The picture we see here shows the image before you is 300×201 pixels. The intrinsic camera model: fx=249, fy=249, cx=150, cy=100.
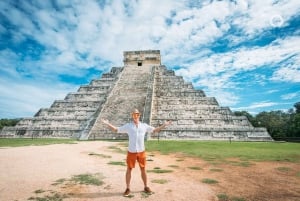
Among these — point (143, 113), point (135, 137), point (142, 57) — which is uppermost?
point (142, 57)

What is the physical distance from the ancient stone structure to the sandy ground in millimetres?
9488

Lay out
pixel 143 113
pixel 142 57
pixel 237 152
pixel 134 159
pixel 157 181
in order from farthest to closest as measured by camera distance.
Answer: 1. pixel 142 57
2. pixel 143 113
3. pixel 237 152
4. pixel 157 181
5. pixel 134 159

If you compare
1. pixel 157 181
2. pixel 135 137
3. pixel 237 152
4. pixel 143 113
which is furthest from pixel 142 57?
pixel 135 137

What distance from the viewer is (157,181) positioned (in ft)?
17.2

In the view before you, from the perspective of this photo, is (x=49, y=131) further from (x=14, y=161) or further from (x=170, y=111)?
(x=14, y=161)

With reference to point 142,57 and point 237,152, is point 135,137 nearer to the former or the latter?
point 237,152

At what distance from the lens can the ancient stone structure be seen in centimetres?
1709

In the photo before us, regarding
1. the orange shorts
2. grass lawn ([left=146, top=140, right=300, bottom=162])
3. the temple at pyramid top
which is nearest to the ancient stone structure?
the temple at pyramid top

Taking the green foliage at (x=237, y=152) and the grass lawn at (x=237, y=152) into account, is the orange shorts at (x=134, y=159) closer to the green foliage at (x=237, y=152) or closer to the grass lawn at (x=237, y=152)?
the green foliage at (x=237, y=152)

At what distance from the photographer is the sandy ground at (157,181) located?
4328 mm

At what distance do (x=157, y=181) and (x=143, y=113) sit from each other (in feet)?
43.6

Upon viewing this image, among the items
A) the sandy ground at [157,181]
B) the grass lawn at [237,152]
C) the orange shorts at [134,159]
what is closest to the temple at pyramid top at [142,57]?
the grass lawn at [237,152]

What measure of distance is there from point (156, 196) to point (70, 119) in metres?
16.5

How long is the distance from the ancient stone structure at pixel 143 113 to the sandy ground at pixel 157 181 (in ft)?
31.1
